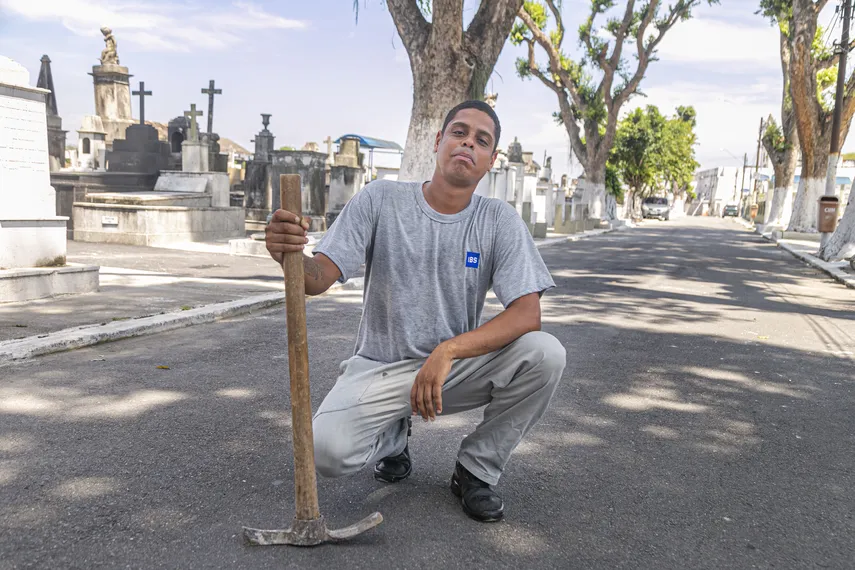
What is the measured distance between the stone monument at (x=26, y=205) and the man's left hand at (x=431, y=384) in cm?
584

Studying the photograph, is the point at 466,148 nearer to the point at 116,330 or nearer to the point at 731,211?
the point at 116,330

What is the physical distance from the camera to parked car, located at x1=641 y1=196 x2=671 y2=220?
60884mm

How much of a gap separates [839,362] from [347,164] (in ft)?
47.8

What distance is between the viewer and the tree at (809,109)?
2070cm

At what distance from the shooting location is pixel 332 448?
2625 millimetres

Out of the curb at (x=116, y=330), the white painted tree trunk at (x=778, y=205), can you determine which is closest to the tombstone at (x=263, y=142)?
the curb at (x=116, y=330)

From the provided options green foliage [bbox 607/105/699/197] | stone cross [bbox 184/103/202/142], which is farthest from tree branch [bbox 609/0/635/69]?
green foliage [bbox 607/105/699/197]

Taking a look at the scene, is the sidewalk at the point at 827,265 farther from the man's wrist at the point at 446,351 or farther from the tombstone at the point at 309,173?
the man's wrist at the point at 446,351

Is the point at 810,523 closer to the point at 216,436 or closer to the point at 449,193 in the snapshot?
the point at 449,193

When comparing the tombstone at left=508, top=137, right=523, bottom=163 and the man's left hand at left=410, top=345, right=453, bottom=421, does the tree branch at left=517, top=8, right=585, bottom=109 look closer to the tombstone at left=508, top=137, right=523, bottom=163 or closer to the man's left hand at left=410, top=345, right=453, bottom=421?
the tombstone at left=508, top=137, right=523, bottom=163

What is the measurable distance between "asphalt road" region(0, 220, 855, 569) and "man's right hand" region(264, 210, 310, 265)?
1.02 metres

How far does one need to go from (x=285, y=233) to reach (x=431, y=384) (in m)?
0.74

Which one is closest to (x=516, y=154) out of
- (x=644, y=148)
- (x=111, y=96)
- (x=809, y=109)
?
(x=809, y=109)

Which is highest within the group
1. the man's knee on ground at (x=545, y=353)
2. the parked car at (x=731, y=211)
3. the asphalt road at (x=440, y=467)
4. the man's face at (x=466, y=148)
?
the man's face at (x=466, y=148)
